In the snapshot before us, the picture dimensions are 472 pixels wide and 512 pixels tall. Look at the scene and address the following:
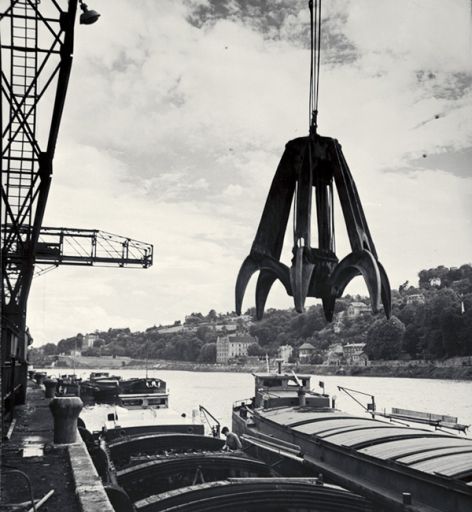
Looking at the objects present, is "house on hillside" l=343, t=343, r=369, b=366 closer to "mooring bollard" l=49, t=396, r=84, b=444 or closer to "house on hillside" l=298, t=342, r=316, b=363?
"house on hillside" l=298, t=342, r=316, b=363

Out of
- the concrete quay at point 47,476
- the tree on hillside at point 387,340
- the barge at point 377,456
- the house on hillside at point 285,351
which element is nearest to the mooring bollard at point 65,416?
the concrete quay at point 47,476

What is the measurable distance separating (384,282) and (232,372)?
170312 millimetres

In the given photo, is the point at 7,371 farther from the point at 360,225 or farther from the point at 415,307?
the point at 415,307

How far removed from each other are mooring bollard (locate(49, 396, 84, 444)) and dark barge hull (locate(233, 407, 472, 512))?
7.53m

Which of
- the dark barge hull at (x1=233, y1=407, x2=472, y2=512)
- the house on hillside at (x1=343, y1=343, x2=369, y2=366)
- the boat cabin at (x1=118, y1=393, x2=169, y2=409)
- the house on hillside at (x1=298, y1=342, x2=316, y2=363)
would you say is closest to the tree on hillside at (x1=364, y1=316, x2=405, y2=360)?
the house on hillside at (x1=343, y1=343, x2=369, y2=366)

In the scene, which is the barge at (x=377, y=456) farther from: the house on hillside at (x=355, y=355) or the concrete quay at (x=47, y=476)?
the house on hillside at (x=355, y=355)

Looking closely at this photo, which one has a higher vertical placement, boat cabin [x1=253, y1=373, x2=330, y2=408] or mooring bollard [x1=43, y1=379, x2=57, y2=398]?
mooring bollard [x1=43, y1=379, x2=57, y2=398]

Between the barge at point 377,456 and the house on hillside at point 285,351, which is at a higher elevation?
the barge at point 377,456

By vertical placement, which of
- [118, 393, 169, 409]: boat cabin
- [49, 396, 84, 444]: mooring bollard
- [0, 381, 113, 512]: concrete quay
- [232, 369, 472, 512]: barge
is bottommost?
[118, 393, 169, 409]: boat cabin

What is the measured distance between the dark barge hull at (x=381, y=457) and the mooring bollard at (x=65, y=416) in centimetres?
753

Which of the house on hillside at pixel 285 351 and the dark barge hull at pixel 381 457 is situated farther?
the house on hillside at pixel 285 351

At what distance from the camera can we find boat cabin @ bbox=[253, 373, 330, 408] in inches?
1079

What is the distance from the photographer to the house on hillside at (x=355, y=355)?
13700 cm

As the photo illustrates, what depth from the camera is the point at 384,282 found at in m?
4.03
